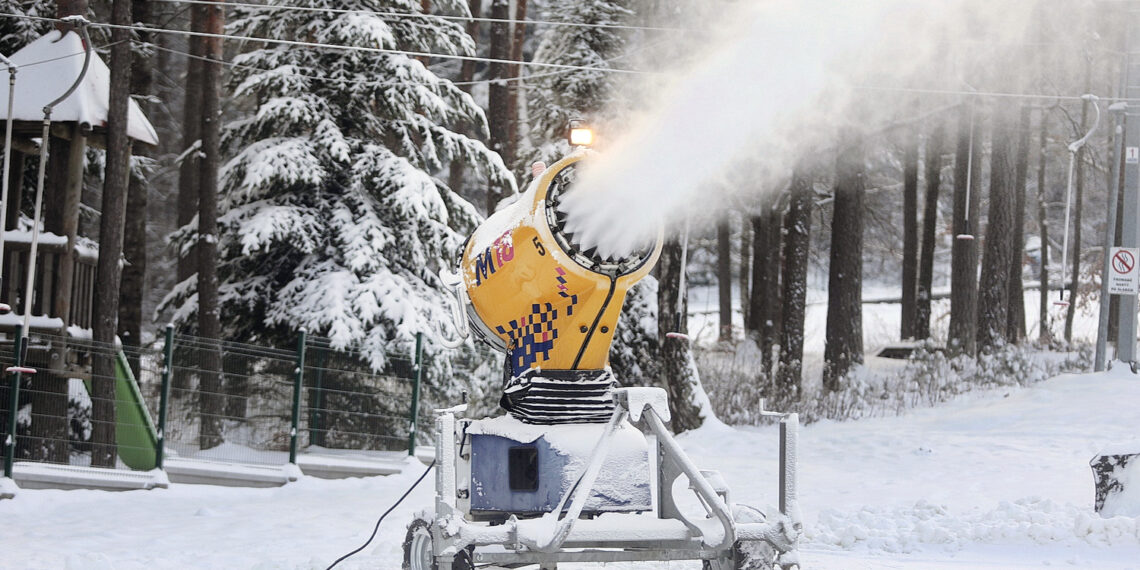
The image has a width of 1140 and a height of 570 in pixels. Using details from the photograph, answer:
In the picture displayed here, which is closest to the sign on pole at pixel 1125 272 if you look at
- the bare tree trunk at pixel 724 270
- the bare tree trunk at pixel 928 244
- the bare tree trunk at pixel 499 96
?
the bare tree trunk at pixel 499 96

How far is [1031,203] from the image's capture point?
4522 cm

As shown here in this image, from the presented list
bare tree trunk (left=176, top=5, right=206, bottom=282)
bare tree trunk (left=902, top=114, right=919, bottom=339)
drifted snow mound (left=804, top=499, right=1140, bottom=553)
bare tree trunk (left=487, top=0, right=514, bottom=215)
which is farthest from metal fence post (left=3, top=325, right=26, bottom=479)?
bare tree trunk (left=902, top=114, right=919, bottom=339)

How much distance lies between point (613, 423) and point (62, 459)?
1106 centimetres

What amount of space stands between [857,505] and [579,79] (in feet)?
42.8

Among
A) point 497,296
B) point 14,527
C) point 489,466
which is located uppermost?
point 497,296

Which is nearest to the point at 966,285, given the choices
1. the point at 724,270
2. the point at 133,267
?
the point at 724,270

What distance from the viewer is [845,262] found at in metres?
23.8

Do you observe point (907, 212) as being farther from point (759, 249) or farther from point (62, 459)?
point (62, 459)

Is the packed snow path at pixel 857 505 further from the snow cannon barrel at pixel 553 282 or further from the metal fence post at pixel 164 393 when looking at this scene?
the snow cannon barrel at pixel 553 282

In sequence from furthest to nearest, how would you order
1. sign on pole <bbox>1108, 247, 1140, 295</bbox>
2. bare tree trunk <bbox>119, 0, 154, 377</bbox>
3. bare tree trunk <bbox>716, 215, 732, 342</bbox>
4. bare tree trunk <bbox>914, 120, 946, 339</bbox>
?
1. bare tree trunk <bbox>716, 215, 732, 342</bbox>
2. bare tree trunk <bbox>914, 120, 946, 339</bbox>
3. bare tree trunk <bbox>119, 0, 154, 377</bbox>
4. sign on pole <bbox>1108, 247, 1140, 295</bbox>

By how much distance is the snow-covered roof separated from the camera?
1473cm

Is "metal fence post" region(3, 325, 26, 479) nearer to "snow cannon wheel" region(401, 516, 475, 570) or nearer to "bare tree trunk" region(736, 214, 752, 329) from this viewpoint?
"snow cannon wheel" region(401, 516, 475, 570)

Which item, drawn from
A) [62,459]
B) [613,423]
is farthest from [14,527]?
[613,423]

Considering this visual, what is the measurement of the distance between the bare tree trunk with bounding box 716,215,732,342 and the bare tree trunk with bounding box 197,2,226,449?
15836 mm
